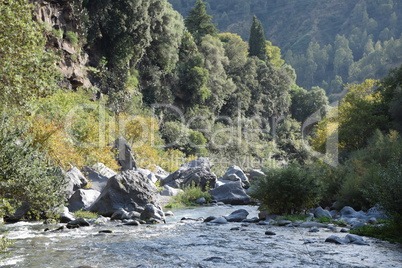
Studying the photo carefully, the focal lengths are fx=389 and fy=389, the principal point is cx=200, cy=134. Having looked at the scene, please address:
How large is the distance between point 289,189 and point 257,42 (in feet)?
172

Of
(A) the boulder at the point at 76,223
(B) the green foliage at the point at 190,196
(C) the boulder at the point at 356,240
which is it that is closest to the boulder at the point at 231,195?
(B) the green foliage at the point at 190,196

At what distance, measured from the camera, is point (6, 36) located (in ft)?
29.6

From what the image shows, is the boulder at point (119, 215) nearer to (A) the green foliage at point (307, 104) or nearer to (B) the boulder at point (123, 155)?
(B) the boulder at point (123, 155)

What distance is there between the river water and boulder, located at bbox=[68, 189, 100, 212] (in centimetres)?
254

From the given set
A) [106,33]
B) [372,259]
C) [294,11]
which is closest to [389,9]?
[294,11]

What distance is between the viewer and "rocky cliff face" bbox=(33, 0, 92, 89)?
23594 mm

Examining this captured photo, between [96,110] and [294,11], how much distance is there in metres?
139

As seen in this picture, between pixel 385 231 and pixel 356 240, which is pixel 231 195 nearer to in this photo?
pixel 385 231

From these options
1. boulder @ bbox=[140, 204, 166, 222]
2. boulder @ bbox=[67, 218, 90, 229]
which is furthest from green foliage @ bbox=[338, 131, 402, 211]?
boulder @ bbox=[67, 218, 90, 229]

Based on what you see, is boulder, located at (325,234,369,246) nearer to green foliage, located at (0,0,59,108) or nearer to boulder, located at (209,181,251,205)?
green foliage, located at (0,0,59,108)

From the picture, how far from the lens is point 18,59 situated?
9.21m

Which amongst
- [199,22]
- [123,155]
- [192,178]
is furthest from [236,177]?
[199,22]

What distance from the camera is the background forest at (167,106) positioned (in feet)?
29.5

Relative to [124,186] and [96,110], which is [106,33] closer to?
[96,110]
